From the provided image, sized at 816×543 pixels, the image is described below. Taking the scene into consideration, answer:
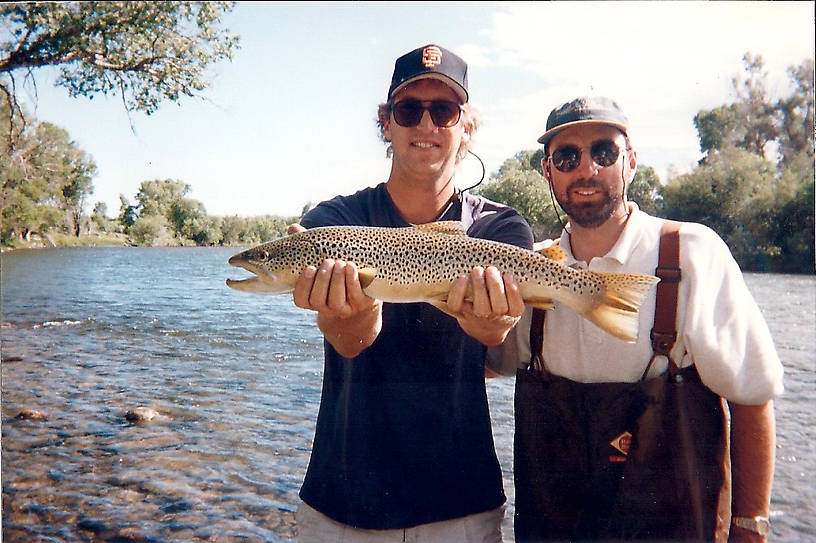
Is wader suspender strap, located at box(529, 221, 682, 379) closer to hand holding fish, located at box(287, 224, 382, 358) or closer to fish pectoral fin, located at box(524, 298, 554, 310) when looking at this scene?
fish pectoral fin, located at box(524, 298, 554, 310)

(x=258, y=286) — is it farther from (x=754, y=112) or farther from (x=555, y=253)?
(x=754, y=112)

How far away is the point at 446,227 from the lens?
2.52 meters

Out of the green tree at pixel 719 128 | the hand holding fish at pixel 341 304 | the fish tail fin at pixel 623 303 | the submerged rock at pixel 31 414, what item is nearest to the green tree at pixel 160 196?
the submerged rock at pixel 31 414

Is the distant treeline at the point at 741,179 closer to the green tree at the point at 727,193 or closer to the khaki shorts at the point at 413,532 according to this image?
the green tree at the point at 727,193

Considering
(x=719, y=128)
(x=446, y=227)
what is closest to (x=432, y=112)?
(x=446, y=227)

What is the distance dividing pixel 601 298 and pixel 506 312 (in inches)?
15.2

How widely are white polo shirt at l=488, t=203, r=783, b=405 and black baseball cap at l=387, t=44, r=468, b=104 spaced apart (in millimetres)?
994

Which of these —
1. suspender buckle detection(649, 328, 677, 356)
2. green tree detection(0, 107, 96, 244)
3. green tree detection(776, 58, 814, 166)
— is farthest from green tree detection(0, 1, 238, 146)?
green tree detection(776, 58, 814, 166)

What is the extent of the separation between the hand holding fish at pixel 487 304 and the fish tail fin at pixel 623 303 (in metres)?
0.34

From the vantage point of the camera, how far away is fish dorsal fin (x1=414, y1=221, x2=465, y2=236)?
251cm

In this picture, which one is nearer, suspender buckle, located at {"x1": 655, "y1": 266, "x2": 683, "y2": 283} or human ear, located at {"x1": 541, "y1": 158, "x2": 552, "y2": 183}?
suspender buckle, located at {"x1": 655, "y1": 266, "x2": 683, "y2": 283}

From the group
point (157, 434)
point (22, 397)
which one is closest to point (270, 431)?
point (157, 434)

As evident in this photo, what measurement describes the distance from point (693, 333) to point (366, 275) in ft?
4.42

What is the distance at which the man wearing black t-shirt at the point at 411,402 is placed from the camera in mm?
2338
